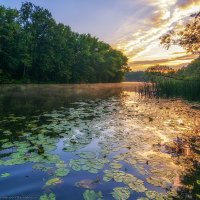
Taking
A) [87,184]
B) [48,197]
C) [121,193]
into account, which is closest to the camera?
[48,197]

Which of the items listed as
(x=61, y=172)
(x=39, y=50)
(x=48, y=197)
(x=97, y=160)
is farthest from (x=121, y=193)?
(x=39, y=50)

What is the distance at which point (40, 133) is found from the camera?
993 cm

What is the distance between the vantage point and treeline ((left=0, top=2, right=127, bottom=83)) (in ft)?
172

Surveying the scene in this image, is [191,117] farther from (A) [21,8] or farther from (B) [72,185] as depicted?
(A) [21,8]

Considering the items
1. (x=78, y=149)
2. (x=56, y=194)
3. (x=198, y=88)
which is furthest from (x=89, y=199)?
(x=198, y=88)

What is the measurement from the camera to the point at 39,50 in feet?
208

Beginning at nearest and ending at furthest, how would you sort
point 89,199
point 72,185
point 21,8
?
point 89,199 → point 72,185 → point 21,8

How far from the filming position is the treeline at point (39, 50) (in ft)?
172

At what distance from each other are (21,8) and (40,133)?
59272 millimetres

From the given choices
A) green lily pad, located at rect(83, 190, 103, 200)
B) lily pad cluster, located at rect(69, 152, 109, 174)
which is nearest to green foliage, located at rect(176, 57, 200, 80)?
lily pad cluster, located at rect(69, 152, 109, 174)

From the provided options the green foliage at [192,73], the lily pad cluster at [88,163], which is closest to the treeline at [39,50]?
the green foliage at [192,73]

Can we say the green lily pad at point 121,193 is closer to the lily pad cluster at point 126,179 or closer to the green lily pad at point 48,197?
the lily pad cluster at point 126,179

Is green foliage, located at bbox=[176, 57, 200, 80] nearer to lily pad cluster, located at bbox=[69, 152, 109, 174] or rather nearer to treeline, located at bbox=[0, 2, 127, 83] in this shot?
lily pad cluster, located at bbox=[69, 152, 109, 174]

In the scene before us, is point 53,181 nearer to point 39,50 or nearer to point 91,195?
point 91,195
